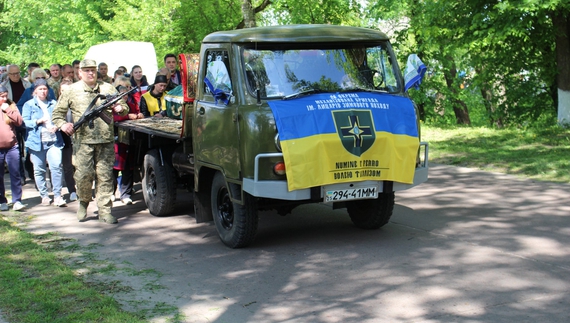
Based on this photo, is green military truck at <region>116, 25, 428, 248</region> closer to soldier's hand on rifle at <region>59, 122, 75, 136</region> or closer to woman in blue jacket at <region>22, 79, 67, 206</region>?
soldier's hand on rifle at <region>59, 122, 75, 136</region>

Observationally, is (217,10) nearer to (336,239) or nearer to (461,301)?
(336,239)

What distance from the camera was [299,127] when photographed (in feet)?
24.0

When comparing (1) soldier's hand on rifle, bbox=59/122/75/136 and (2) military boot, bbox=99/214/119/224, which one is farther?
(2) military boot, bbox=99/214/119/224

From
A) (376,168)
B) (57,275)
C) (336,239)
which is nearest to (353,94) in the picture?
(376,168)

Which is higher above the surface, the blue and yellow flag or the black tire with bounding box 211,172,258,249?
the blue and yellow flag

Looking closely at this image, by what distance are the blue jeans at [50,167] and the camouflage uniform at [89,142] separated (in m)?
1.62

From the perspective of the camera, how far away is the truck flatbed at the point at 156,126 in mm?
9430

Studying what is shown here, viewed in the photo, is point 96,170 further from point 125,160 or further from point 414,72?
point 414,72

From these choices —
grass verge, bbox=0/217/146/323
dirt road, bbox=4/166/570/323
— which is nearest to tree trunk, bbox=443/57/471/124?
dirt road, bbox=4/166/570/323

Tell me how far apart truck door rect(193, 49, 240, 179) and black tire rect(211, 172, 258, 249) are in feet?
0.82

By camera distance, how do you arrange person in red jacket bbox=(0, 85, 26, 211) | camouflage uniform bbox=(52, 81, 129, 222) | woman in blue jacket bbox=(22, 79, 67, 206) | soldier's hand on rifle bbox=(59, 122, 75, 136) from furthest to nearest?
woman in blue jacket bbox=(22, 79, 67, 206)
person in red jacket bbox=(0, 85, 26, 211)
camouflage uniform bbox=(52, 81, 129, 222)
soldier's hand on rifle bbox=(59, 122, 75, 136)

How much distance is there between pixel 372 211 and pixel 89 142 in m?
3.68

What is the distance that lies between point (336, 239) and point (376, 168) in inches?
43.4

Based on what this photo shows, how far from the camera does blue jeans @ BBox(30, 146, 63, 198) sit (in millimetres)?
11344
